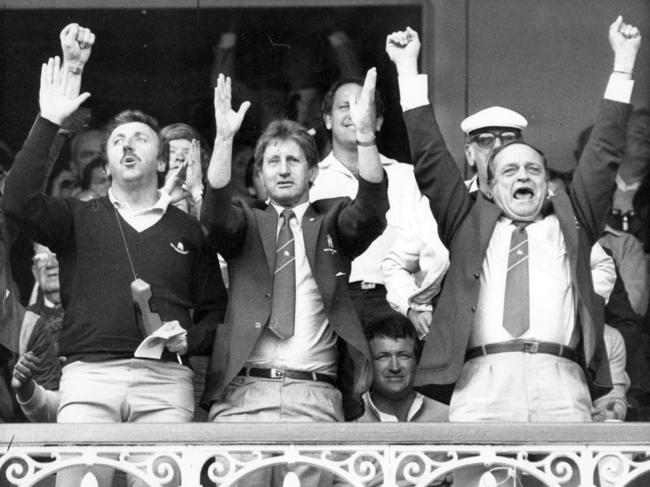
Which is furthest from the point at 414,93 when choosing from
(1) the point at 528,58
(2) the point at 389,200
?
(1) the point at 528,58

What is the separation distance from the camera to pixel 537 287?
8992 millimetres

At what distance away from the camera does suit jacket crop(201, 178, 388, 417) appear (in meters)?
A: 9.12

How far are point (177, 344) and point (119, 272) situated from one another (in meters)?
0.46

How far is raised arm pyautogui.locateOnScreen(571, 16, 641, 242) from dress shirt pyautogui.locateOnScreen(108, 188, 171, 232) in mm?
1885

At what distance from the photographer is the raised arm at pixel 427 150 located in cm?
898

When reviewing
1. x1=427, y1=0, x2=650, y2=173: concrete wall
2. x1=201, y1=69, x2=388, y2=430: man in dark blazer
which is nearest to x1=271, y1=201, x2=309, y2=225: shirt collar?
x1=201, y1=69, x2=388, y2=430: man in dark blazer

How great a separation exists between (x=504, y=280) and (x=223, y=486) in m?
1.54

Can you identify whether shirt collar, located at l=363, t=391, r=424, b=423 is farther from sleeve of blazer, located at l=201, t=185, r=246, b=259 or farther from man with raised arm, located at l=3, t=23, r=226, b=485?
sleeve of blazer, located at l=201, t=185, r=246, b=259

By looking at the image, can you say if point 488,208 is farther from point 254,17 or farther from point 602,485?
point 254,17

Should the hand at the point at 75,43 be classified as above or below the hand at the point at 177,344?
above

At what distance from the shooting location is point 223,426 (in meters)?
8.71

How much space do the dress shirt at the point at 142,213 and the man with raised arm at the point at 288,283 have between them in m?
0.35

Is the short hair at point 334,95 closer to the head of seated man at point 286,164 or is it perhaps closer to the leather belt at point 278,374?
the head of seated man at point 286,164

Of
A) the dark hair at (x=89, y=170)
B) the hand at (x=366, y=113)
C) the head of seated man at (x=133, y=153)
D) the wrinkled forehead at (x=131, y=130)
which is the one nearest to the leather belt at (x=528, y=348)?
the hand at (x=366, y=113)
